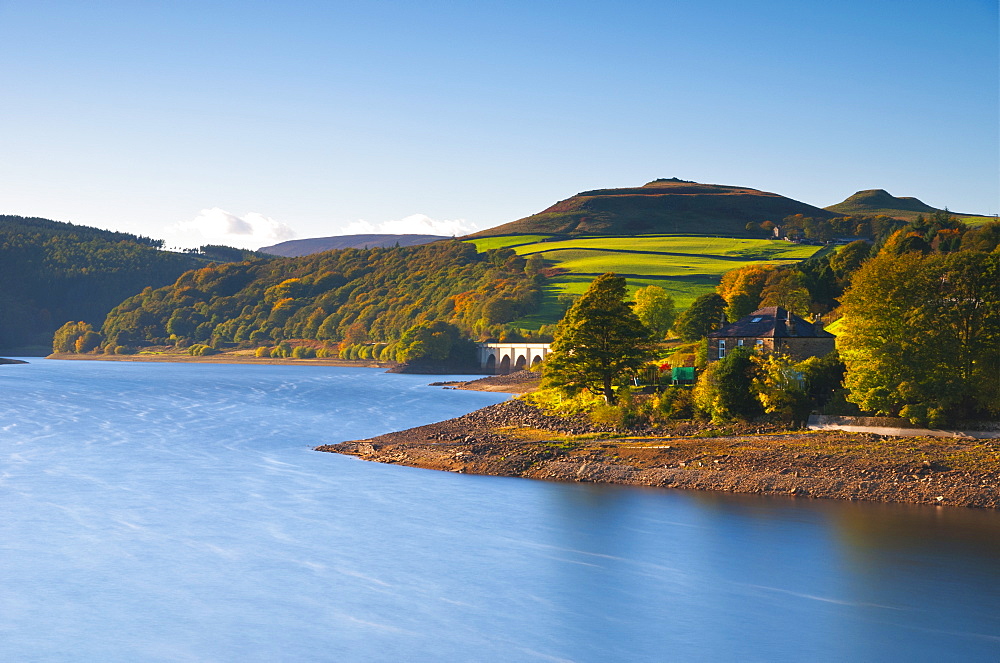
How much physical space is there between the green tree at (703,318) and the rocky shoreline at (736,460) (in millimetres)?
39303

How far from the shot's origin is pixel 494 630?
1240 inches

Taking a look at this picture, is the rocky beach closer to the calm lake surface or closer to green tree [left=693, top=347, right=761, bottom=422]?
green tree [left=693, top=347, right=761, bottom=422]

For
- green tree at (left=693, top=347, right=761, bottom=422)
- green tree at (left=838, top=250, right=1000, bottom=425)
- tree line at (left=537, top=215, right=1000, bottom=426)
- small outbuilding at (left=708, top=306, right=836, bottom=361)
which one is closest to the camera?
green tree at (left=838, top=250, right=1000, bottom=425)

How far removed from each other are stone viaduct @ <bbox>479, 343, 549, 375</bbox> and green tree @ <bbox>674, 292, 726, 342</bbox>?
5786 cm

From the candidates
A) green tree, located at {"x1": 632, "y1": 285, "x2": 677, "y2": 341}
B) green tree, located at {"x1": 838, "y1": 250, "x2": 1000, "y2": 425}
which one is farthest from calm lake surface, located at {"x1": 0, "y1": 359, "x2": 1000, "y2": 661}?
green tree, located at {"x1": 632, "y1": 285, "x2": 677, "y2": 341}

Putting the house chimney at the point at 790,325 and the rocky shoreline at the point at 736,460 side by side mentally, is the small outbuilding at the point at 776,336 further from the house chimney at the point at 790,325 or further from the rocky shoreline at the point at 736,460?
the rocky shoreline at the point at 736,460

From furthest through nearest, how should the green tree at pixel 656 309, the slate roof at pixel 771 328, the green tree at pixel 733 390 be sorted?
the green tree at pixel 656 309 → the slate roof at pixel 771 328 → the green tree at pixel 733 390

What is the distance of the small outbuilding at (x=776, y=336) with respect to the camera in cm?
6384

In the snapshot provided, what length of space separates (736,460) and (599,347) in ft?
66.2

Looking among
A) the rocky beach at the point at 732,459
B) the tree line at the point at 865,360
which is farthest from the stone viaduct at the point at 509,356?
the rocky beach at the point at 732,459

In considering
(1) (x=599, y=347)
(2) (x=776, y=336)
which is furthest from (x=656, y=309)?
(2) (x=776, y=336)

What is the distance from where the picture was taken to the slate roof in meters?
64.8

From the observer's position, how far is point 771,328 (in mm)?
65188

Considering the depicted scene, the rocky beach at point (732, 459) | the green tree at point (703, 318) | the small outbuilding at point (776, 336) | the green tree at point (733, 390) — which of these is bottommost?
the rocky beach at point (732, 459)
